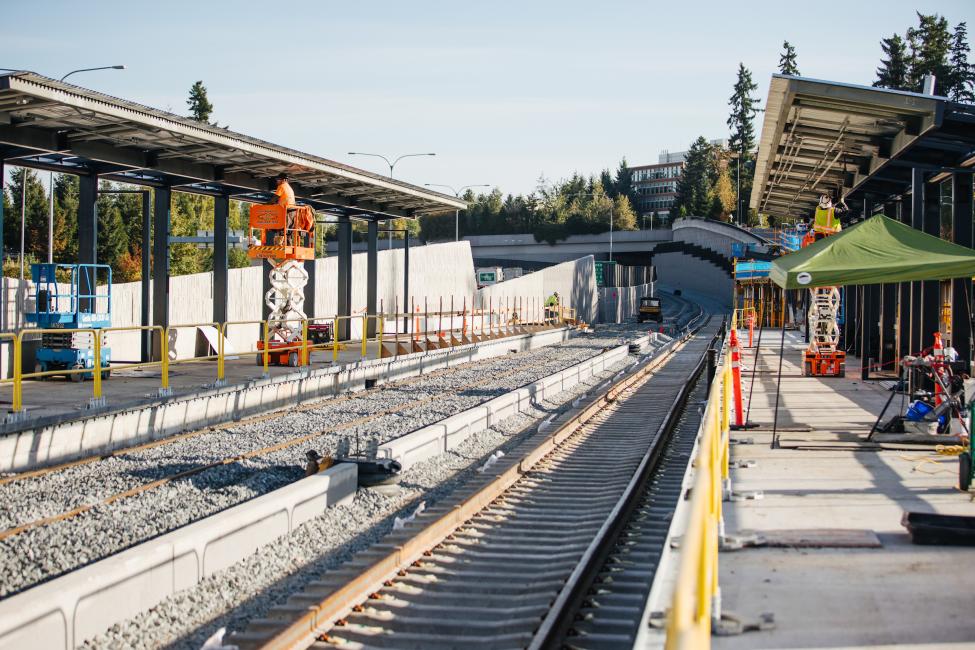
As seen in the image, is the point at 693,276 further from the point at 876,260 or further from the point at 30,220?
the point at 876,260

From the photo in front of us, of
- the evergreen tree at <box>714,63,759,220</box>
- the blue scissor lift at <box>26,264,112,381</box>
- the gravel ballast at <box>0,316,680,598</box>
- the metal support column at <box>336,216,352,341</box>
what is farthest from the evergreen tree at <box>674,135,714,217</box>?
the gravel ballast at <box>0,316,680,598</box>

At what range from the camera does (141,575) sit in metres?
7.00

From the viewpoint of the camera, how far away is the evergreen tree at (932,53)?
3580 inches

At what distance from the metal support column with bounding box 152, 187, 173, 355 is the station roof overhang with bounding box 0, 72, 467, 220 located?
2.15 feet

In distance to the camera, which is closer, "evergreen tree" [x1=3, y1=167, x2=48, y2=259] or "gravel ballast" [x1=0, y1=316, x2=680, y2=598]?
"gravel ballast" [x1=0, y1=316, x2=680, y2=598]

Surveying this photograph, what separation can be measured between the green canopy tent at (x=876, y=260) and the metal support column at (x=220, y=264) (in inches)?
667

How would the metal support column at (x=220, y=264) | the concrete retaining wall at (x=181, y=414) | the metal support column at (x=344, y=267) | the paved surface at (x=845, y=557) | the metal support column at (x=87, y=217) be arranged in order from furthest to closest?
the metal support column at (x=344, y=267)
the metal support column at (x=220, y=264)
the metal support column at (x=87, y=217)
the concrete retaining wall at (x=181, y=414)
the paved surface at (x=845, y=557)

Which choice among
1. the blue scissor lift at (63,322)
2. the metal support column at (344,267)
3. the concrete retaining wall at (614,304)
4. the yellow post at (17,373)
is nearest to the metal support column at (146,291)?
the blue scissor lift at (63,322)

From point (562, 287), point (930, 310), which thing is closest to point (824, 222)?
point (930, 310)

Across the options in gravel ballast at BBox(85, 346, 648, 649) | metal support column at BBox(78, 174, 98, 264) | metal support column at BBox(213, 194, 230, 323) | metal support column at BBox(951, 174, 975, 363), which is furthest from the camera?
metal support column at BBox(213, 194, 230, 323)

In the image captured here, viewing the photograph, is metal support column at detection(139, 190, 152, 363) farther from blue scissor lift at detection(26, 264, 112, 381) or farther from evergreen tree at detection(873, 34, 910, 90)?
evergreen tree at detection(873, 34, 910, 90)

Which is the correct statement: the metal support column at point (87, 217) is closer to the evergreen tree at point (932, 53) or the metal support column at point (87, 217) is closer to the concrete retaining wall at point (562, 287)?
the concrete retaining wall at point (562, 287)

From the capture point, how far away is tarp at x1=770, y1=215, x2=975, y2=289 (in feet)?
39.7

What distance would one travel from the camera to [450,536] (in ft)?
29.3
